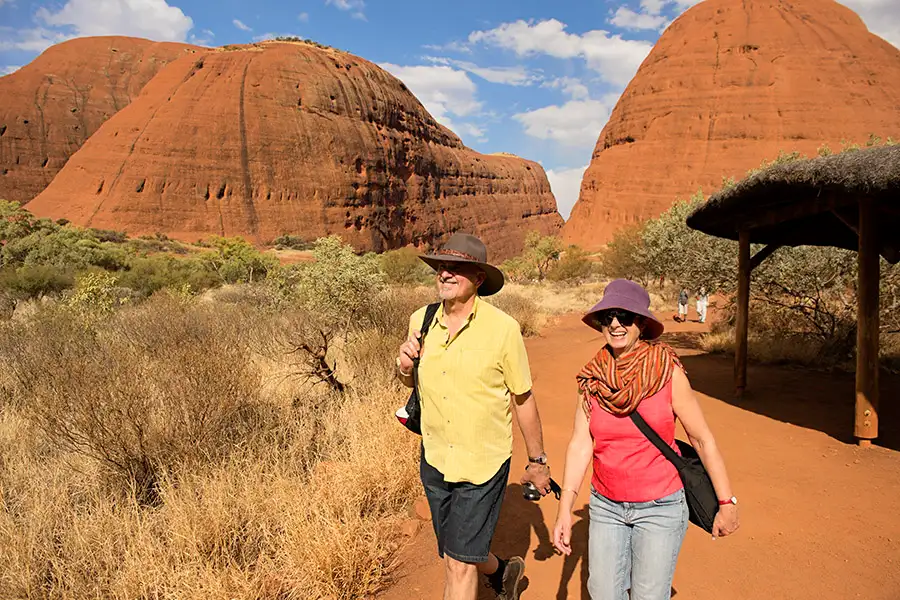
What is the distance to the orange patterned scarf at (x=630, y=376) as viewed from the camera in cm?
199

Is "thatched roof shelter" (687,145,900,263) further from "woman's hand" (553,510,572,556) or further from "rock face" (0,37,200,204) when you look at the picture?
"rock face" (0,37,200,204)

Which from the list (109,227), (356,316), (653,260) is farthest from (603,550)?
(109,227)

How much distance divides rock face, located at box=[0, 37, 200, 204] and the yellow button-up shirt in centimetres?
7100

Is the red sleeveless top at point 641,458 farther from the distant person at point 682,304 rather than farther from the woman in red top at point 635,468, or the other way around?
the distant person at point 682,304

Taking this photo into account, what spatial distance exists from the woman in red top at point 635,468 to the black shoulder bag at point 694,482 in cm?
2

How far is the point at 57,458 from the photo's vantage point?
4.26 meters

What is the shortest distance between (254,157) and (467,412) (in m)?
46.5

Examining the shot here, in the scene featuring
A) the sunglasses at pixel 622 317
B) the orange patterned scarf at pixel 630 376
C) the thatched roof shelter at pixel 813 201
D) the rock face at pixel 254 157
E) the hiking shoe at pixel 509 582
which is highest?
the rock face at pixel 254 157

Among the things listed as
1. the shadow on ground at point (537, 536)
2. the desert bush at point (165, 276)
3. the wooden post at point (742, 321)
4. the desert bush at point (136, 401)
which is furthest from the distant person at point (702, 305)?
the desert bush at point (165, 276)

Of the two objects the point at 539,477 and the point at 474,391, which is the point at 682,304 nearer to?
the point at 539,477

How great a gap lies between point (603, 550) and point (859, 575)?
2324mm

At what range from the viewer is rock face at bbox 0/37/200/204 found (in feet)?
190

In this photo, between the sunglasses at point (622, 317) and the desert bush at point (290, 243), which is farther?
the desert bush at point (290, 243)

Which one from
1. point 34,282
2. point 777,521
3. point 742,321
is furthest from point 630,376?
point 34,282
